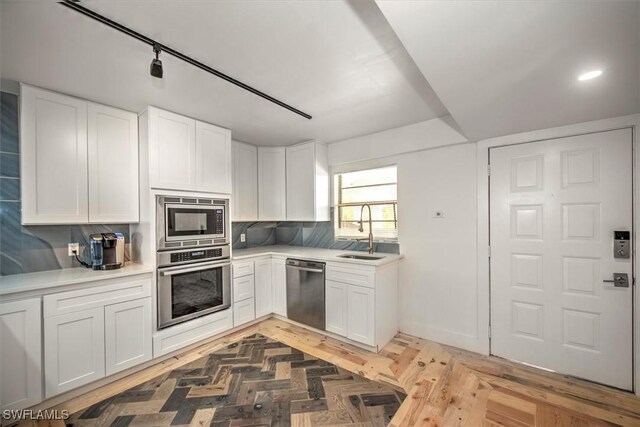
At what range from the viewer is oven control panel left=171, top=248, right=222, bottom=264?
2.63 meters

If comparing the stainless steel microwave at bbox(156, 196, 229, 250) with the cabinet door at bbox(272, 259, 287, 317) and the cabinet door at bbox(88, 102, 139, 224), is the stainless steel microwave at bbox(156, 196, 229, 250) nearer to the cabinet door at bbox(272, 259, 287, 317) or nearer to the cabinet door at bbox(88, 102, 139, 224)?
the cabinet door at bbox(88, 102, 139, 224)

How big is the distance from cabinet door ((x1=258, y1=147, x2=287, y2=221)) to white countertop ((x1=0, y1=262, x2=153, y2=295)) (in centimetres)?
178

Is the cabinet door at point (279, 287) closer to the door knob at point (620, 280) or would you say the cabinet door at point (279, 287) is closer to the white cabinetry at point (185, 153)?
the white cabinetry at point (185, 153)

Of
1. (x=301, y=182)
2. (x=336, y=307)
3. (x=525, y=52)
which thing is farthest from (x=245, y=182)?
(x=525, y=52)

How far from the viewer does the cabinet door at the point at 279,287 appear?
347cm

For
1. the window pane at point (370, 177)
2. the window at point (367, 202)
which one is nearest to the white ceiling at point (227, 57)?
the window pane at point (370, 177)

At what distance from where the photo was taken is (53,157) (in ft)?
7.15

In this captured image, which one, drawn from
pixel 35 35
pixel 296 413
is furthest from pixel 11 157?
pixel 296 413

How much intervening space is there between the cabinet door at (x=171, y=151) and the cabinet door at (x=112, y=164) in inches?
11.9

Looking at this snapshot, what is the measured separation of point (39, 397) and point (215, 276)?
150 centimetres

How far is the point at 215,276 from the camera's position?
9.82 feet

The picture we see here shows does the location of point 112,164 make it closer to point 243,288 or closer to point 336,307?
point 243,288

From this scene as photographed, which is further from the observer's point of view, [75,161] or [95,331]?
[75,161]

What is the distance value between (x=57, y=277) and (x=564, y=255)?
425cm
